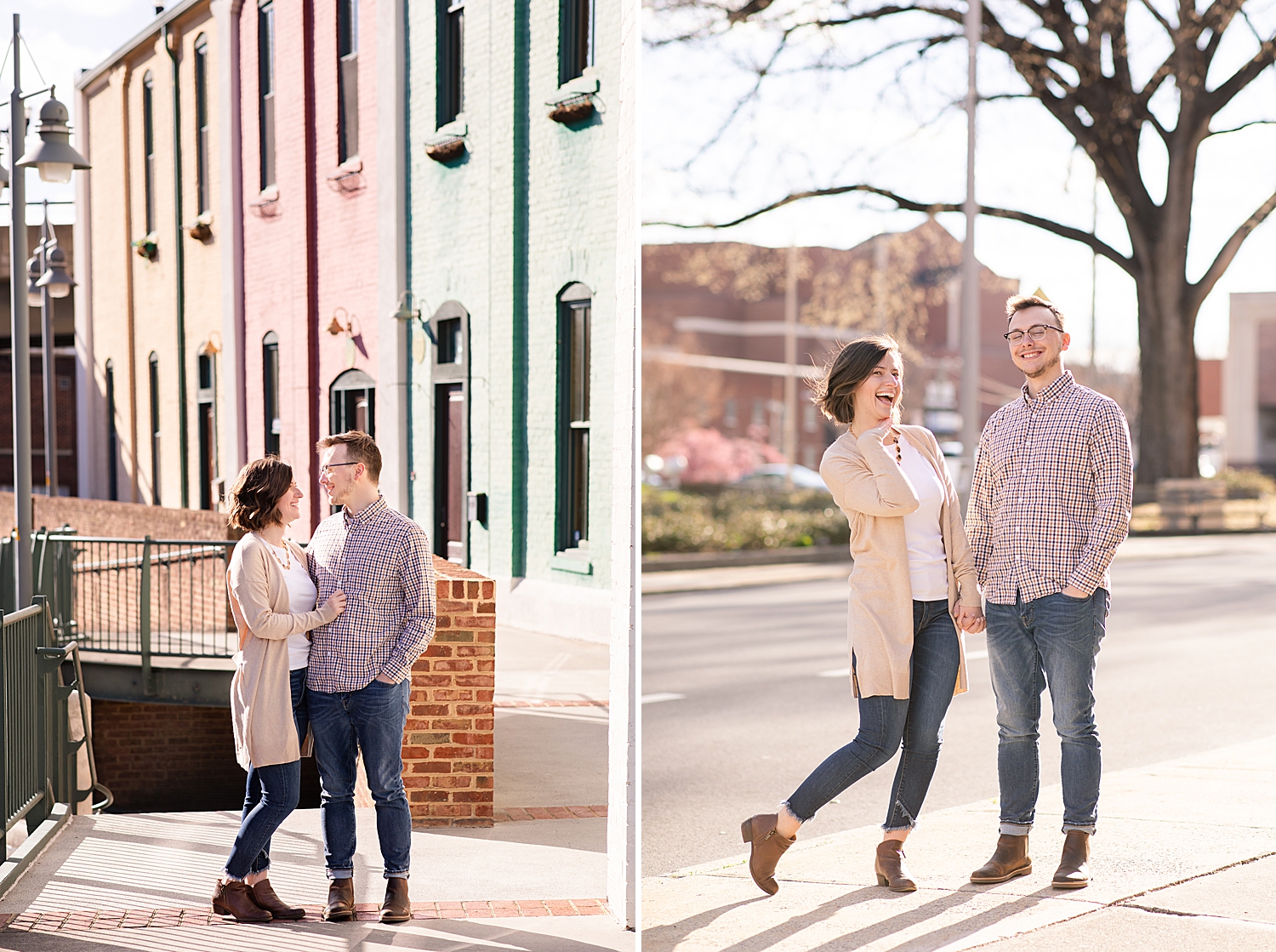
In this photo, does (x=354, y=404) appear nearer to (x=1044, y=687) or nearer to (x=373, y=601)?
(x=373, y=601)

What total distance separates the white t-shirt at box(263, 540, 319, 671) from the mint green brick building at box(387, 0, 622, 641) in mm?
496

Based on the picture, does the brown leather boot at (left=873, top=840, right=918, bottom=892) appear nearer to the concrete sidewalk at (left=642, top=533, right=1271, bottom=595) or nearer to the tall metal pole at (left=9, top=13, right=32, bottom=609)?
the tall metal pole at (left=9, top=13, right=32, bottom=609)

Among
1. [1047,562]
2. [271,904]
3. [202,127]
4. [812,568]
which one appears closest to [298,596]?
[271,904]

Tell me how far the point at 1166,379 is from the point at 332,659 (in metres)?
26.2

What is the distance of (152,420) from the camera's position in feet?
17.8

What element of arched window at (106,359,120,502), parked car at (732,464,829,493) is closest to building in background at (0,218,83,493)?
arched window at (106,359,120,502)

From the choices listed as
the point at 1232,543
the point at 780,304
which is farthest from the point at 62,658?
the point at 780,304

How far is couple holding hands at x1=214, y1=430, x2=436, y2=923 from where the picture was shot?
475 cm

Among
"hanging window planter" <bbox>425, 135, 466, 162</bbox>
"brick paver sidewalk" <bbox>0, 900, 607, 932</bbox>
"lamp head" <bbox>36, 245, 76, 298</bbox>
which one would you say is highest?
"hanging window planter" <bbox>425, 135, 466, 162</bbox>

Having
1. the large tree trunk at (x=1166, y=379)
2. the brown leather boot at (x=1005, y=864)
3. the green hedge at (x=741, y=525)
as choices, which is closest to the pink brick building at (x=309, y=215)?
the brown leather boot at (x=1005, y=864)

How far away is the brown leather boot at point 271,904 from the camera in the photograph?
15.8 ft

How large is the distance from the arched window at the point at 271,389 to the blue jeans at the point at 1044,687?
2.59m

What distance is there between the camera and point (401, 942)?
467 cm

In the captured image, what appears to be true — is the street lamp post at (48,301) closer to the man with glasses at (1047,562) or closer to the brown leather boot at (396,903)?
the brown leather boot at (396,903)
